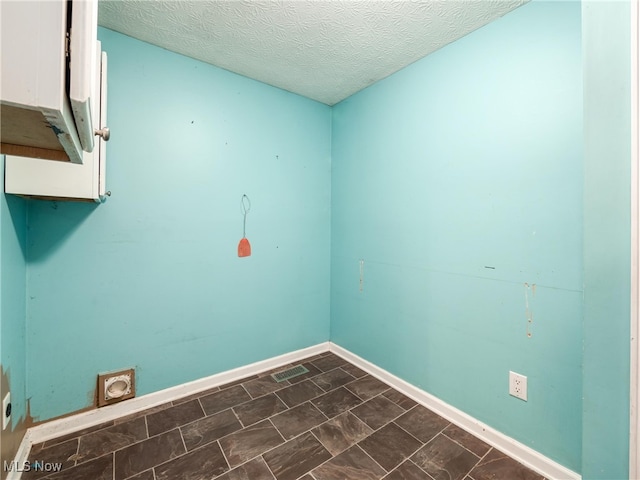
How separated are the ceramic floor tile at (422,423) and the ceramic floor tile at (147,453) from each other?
131 cm

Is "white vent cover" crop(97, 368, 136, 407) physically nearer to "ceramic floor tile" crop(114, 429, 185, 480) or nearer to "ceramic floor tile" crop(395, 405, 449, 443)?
"ceramic floor tile" crop(114, 429, 185, 480)

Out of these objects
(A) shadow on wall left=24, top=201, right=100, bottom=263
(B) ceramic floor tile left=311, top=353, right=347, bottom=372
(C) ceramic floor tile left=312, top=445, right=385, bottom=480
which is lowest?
(C) ceramic floor tile left=312, top=445, right=385, bottom=480

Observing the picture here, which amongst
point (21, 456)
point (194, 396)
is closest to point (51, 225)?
point (21, 456)

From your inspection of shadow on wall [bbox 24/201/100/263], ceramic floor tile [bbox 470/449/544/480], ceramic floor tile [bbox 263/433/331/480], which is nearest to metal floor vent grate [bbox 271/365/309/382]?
ceramic floor tile [bbox 263/433/331/480]

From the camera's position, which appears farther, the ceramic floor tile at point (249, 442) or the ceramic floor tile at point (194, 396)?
the ceramic floor tile at point (194, 396)

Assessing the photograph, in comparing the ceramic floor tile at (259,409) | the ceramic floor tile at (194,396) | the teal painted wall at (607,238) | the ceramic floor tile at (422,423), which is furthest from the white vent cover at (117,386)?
the teal painted wall at (607,238)

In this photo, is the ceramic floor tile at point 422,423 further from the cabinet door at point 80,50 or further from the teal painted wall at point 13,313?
the cabinet door at point 80,50

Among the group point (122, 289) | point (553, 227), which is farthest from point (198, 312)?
point (553, 227)

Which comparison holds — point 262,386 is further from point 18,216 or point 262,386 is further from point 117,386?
point 18,216

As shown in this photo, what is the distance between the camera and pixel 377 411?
1.83m

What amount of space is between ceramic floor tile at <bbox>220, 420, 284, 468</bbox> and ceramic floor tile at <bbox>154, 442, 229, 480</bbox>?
5 centimetres

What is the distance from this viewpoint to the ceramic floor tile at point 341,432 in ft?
5.04

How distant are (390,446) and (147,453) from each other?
1.33 metres

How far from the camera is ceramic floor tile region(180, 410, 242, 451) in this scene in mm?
1554
